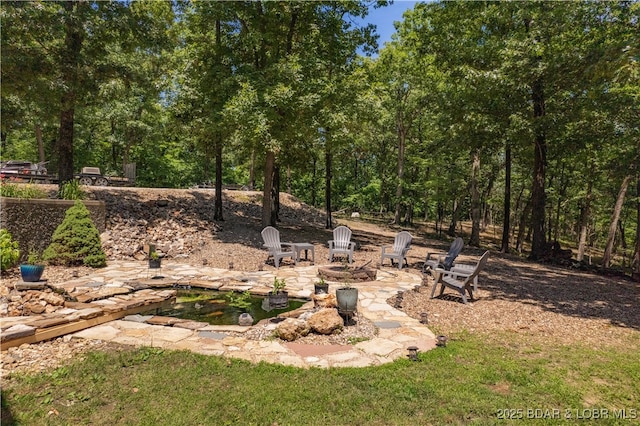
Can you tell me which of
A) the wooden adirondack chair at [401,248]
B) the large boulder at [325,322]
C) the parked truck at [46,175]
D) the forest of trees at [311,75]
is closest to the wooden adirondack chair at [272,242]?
the wooden adirondack chair at [401,248]

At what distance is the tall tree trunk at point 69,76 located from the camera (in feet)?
29.2

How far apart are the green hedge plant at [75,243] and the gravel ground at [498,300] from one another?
12.9 inches

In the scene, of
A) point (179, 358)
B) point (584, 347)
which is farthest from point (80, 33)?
point (584, 347)

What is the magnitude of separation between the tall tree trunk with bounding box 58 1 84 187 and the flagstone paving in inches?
200

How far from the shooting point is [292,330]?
13.9ft

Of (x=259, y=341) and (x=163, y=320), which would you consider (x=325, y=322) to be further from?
(x=163, y=320)

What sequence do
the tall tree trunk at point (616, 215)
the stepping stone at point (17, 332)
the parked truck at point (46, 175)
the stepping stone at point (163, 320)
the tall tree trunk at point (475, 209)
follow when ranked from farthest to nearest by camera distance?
1. the tall tree trunk at point (475, 209)
2. the tall tree trunk at point (616, 215)
3. the parked truck at point (46, 175)
4. the stepping stone at point (163, 320)
5. the stepping stone at point (17, 332)

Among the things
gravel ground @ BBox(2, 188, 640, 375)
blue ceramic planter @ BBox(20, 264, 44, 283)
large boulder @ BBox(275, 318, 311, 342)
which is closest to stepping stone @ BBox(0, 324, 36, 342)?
gravel ground @ BBox(2, 188, 640, 375)

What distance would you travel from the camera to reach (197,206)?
13.8m

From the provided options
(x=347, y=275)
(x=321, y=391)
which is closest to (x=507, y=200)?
(x=347, y=275)

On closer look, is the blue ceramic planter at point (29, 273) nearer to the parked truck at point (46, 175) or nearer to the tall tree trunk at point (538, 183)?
the parked truck at point (46, 175)

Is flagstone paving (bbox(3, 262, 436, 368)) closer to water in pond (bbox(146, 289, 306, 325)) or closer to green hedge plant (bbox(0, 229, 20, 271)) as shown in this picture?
water in pond (bbox(146, 289, 306, 325))

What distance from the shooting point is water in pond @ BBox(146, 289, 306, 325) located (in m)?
5.15

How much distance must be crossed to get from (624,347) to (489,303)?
196cm
